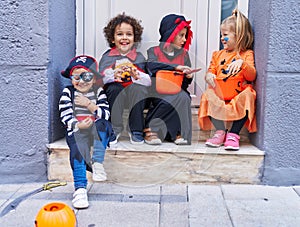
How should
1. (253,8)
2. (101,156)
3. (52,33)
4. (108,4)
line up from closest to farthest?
(101,156), (52,33), (253,8), (108,4)

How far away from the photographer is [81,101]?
2490 mm

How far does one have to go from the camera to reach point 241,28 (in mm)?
2725

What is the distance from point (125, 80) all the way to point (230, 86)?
2.50 feet

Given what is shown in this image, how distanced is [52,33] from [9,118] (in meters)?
0.65

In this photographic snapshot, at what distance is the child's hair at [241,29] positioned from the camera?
107 inches

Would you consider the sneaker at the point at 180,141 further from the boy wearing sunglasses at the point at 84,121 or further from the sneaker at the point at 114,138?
the boy wearing sunglasses at the point at 84,121

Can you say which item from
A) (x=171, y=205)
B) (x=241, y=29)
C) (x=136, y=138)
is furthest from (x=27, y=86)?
(x=241, y=29)

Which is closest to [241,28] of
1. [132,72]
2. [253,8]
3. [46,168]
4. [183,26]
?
[253,8]

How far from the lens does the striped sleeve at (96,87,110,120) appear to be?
249 cm

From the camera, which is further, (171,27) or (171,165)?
(171,27)

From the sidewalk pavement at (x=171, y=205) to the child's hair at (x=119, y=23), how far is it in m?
1.14

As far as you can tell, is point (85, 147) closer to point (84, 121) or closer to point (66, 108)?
point (84, 121)

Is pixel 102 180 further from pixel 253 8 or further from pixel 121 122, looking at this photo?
pixel 253 8

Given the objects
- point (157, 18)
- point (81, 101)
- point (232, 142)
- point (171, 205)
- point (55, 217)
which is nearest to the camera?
point (55, 217)
